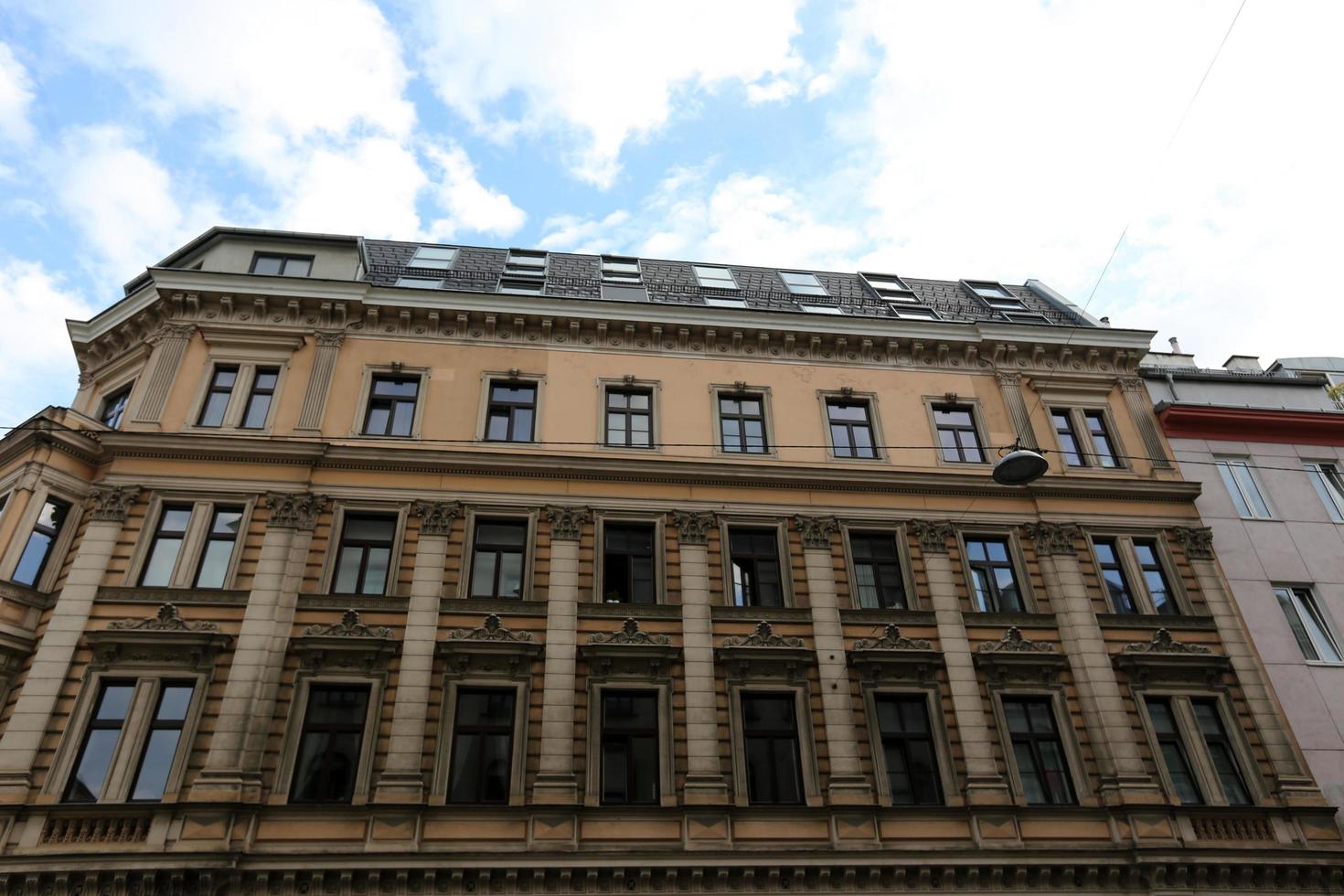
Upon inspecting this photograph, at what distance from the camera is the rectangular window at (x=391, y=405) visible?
21.3m

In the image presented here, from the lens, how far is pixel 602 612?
61.4 ft

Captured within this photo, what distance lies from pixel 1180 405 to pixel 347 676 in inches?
885

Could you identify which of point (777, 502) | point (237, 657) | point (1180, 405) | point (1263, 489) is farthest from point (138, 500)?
point (1263, 489)

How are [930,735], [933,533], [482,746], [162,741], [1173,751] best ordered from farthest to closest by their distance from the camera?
[933,533] < [1173,751] < [930,735] < [482,746] < [162,741]

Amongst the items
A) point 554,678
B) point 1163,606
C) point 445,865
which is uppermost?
point 1163,606

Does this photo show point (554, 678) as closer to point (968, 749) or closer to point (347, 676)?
point (347, 676)

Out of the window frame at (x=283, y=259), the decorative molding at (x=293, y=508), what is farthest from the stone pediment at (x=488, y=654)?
the window frame at (x=283, y=259)

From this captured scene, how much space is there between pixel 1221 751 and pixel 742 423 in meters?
13.1

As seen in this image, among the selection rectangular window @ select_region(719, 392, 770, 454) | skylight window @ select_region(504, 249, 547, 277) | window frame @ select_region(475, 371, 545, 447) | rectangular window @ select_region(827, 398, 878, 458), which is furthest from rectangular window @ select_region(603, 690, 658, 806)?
skylight window @ select_region(504, 249, 547, 277)

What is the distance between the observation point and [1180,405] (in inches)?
933

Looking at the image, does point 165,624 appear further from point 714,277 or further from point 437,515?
point 714,277

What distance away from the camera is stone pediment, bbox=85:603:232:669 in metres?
16.9

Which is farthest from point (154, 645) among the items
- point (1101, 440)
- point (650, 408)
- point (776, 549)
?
point (1101, 440)

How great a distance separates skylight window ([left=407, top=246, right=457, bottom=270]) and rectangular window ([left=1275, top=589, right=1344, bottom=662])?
2513cm
